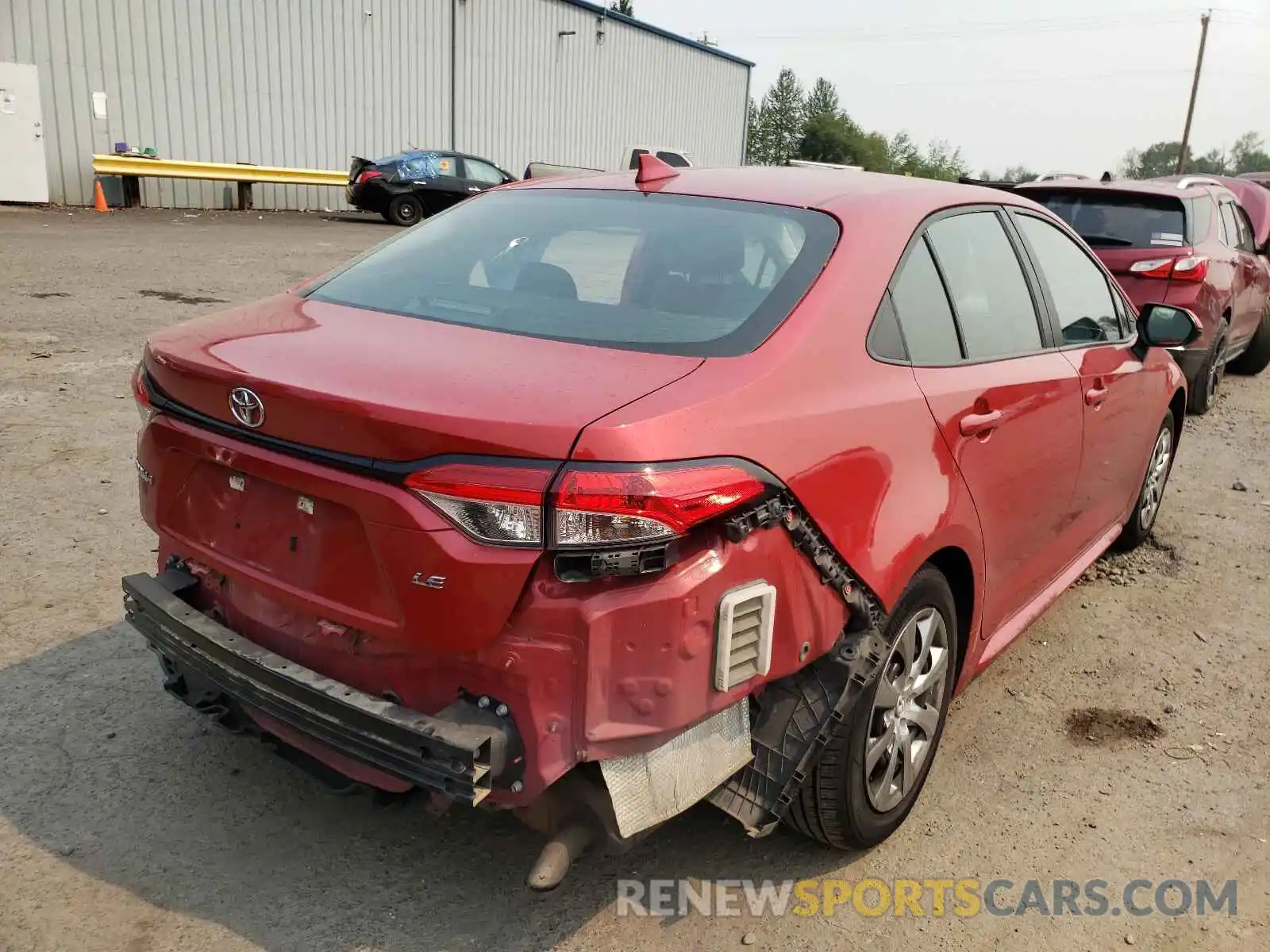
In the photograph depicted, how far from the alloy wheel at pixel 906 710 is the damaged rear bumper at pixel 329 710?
3.43 feet

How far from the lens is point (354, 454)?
2.18m

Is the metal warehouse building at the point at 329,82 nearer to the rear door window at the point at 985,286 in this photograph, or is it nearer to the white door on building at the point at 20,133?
the white door on building at the point at 20,133

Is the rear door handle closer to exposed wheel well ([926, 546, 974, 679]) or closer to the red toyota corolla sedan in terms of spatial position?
the red toyota corolla sedan

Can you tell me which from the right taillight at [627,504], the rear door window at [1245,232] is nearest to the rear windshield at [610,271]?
the right taillight at [627,504]

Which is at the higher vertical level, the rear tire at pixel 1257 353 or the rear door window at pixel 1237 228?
the rear door window at pixel 1237 228

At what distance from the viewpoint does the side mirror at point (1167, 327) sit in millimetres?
4336

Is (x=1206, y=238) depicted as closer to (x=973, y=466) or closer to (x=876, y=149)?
(x=973, y=466)

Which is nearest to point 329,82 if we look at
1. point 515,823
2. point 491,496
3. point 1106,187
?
point 1106,187

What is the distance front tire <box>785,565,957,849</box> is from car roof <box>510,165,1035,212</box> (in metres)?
1.07

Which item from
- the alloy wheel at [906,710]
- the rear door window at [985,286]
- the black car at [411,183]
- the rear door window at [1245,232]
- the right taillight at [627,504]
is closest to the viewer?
the right taillight at [627,504]

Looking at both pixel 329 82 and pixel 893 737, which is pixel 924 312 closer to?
pixel 893 737

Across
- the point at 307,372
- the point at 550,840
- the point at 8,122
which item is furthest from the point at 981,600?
the point at 8,122

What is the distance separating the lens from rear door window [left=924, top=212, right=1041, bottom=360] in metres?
3.14

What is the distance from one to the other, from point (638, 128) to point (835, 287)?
105 feet
